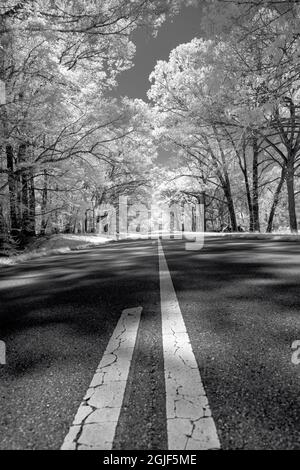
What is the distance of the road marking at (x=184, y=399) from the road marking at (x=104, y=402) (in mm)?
218

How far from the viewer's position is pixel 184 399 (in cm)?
139

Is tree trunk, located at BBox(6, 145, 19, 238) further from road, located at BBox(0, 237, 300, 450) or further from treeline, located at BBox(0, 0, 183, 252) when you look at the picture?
road, located at BBox(0, 237, 300, 450)

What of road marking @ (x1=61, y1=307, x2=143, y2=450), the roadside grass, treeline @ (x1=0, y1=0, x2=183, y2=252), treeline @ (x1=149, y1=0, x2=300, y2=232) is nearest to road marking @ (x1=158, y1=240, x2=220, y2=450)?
road marking @ (x1=61, y1=307, x2=143, y2=450)

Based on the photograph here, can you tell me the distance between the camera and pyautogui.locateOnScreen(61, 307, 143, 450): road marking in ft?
3.84

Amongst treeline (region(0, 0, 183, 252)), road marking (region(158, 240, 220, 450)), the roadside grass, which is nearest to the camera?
road marking (region(158, 240, 220, 450))

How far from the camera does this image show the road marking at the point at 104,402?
3.84ft

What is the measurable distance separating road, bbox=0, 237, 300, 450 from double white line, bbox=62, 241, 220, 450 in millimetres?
27

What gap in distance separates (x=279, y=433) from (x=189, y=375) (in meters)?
0.51

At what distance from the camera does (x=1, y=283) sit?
479 centimetres

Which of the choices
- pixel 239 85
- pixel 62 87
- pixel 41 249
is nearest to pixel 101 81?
pixel 62 87

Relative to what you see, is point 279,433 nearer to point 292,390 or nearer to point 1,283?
point 292,390

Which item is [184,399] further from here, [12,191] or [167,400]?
[12,191]

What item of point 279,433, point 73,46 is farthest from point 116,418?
point 73,46

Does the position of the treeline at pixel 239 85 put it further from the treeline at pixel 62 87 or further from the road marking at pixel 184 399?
the road marking at pixel 184 399
